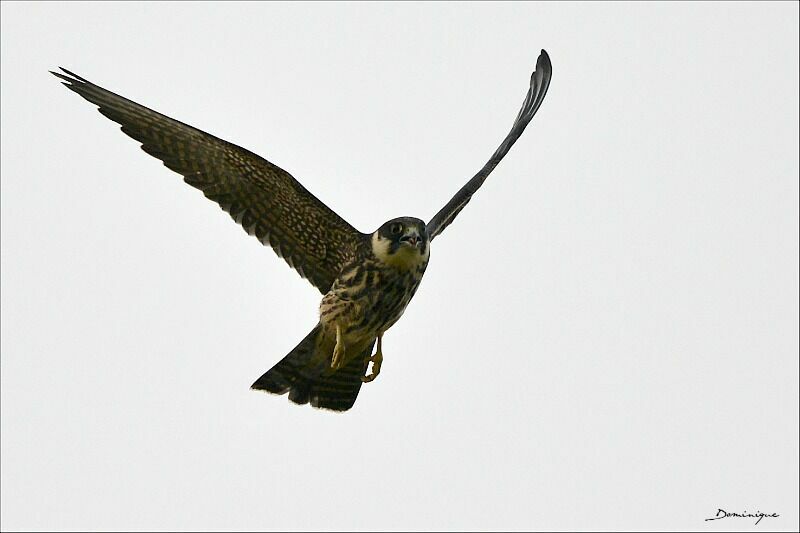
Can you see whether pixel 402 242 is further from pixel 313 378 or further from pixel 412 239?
pixel 313 378

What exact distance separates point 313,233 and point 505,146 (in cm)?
185

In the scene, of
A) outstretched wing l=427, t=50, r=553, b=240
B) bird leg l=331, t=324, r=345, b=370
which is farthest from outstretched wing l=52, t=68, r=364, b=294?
outstretched wing l=427, t=50, r=553, b=240

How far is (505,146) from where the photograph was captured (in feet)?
40.4

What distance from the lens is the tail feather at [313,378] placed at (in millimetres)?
12172

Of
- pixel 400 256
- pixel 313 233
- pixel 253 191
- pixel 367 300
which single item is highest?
pixel 253 191

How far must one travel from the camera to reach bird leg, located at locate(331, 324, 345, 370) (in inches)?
449

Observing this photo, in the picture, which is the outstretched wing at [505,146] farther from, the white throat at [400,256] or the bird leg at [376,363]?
the bird leg at [376,363]

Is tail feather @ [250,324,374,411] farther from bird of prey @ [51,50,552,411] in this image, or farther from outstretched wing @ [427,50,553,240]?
outstretched wing @ [427,50,553,240]

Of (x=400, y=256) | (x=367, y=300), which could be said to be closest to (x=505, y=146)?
(x=400, y=256)

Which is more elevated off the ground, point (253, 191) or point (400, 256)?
point (253, 191)

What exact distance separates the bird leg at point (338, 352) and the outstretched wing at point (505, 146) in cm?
104

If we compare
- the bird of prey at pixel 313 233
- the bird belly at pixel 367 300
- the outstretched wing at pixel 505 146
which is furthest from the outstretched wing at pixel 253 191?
the outstretched wing at pixel 505 146

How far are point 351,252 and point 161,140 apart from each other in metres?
1.71

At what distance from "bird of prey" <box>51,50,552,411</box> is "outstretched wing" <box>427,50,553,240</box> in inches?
0.4
